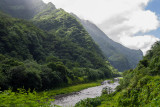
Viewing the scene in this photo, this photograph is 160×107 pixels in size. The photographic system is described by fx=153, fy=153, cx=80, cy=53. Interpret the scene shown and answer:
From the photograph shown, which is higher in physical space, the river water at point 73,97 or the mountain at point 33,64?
the mountain at point 33,64

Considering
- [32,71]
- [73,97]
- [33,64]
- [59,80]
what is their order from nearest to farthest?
[73,97] → [32,71] → [33,64] → [59,80]

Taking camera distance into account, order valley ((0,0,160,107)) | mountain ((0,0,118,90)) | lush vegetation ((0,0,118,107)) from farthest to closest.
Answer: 1. mountain ((0,0,118,90))
2. valley ((0,0,160,107))
3. lush vegetation ((0,0,118,107))

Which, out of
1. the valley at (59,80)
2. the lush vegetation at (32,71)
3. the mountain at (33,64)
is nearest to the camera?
the lush vegetation at (32,71)

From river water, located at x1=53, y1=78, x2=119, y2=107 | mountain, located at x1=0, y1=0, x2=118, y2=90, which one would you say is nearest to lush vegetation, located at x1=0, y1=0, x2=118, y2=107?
mountain, located at x1=0, y1=0, x2=118, y2=90

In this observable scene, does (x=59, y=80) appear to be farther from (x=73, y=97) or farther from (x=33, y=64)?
(x=73, y=97)

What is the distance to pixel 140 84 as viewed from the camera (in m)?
27.8

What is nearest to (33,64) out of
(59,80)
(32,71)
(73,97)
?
(32,71)

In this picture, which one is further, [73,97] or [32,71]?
[32,71]

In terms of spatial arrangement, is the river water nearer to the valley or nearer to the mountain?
the valley

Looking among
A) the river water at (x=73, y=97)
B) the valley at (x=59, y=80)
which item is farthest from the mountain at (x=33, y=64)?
the river water at (x=73, y=97)

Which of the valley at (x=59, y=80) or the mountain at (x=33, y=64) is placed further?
the mountain at (x=33, y=64)

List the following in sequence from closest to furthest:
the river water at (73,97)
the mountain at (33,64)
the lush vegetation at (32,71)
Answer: the lush vegetation at (32,71)
the river water at (73,97)
the mountain at (33,64)

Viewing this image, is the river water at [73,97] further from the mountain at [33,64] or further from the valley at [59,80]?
the mountain at [33,64]

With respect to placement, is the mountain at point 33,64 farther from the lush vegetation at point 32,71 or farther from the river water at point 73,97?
the river water at point 73,97
